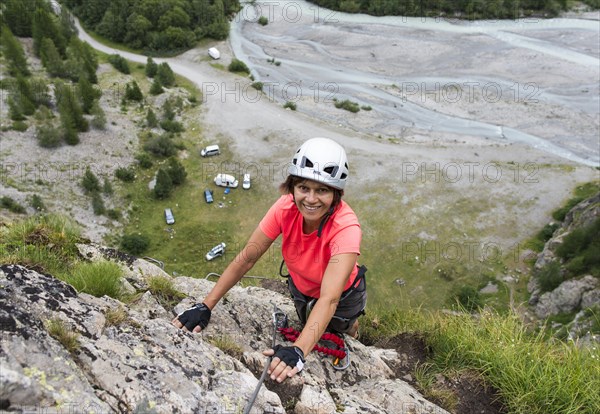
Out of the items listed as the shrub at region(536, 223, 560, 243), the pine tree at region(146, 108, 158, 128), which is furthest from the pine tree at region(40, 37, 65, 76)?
the shrub at region(536, 223, 560, 243)

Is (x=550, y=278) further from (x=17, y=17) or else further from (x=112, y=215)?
(x=17, y=17)

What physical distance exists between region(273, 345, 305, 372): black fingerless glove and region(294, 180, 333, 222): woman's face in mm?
1399

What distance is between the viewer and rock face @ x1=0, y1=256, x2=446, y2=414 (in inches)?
136

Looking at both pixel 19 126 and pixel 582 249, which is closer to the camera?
pixel 582 249

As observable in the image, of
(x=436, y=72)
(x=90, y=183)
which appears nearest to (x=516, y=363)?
(x=90, y=183)

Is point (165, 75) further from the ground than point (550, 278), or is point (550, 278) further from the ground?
point (165, 75)

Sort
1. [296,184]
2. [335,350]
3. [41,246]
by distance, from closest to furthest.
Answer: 1. [296,184]
2. [335,350]
3. [41,246]

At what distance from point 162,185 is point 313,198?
108 feet

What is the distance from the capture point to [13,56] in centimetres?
4900

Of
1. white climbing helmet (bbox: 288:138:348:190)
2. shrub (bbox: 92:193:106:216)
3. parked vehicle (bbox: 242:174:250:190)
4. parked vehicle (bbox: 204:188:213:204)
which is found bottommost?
shrub (bbox: 92:193:106:216)

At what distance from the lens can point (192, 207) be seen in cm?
3503

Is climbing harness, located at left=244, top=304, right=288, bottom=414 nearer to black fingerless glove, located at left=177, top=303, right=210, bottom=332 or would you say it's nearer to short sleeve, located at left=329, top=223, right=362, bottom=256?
black fingerless glove, located at left=177, top=303, right=210, bottom=332

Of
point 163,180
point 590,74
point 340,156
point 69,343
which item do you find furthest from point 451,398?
point 590,74

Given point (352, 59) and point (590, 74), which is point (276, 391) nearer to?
point (352, 59)
